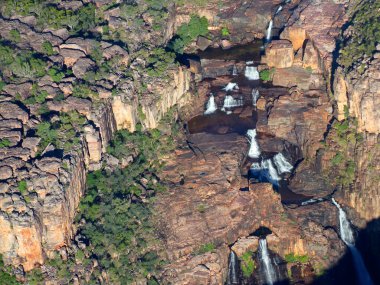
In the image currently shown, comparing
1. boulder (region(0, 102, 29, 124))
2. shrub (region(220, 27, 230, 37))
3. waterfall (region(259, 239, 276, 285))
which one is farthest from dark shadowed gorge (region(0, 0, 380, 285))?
shrub (region(220, 27, 230, 37))

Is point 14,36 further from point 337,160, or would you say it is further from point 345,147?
point 345,147

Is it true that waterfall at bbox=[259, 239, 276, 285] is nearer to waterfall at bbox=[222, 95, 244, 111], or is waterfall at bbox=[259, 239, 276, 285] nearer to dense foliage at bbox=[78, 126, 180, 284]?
dense foliage at bbox=[78, 126, 180, 284]

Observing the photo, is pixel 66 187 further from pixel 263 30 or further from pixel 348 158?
pixel 263 30

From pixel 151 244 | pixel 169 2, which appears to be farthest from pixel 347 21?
pixel 151 244

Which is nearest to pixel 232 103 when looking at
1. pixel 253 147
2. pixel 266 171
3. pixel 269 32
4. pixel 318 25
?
pixel 253 147

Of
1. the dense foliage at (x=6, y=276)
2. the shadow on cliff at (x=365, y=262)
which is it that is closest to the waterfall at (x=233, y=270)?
the shadow on cliff at (x=365, y=262)

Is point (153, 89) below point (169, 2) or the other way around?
below
